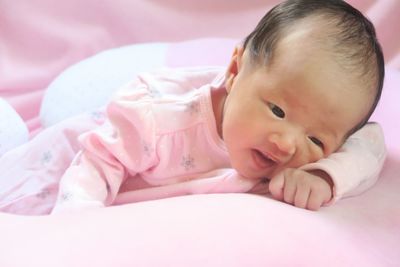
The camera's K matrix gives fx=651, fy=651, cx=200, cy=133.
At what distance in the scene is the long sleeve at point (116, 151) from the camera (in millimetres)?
1013

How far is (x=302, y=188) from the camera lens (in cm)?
85

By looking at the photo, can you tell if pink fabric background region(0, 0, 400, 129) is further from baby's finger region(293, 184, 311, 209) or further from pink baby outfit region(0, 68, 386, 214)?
baby's finger region(293, 184, 311, 209)

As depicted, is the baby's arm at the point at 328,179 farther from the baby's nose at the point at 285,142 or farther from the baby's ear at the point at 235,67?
the baby's ear at the point at 235,67

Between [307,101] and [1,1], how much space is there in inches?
41.7

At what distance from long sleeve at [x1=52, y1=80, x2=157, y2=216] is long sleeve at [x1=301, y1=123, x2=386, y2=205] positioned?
27 centimetres

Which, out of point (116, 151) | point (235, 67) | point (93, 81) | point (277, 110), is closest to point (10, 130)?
point (93, 81)

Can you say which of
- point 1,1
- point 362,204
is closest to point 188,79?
point 362,204

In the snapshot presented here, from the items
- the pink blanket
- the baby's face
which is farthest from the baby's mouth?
the pink blanket

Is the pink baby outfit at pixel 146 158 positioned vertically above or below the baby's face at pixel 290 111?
below

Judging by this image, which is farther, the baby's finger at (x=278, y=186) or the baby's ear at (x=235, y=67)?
the baby's ear at (x=235, y=67)

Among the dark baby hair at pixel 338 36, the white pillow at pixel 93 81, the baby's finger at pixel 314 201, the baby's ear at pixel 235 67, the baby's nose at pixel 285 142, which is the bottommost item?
the white pillow at pixel 93 81

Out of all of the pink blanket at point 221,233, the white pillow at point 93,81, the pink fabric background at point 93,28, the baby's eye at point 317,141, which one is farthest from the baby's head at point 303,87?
the pink fabric background at point 93,28

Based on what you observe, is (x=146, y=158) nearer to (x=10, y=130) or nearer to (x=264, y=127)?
(x=264, y=127)

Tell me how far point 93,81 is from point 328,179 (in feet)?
2.16
